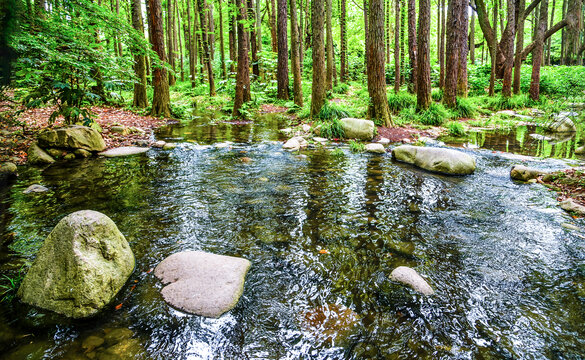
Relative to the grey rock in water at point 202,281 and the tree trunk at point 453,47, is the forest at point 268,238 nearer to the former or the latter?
the grey rock in water at point 202,281

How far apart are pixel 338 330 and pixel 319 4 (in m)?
10.4

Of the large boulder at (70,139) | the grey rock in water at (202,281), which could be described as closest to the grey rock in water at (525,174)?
the grey rock in water at (202,281)

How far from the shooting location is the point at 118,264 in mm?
2596

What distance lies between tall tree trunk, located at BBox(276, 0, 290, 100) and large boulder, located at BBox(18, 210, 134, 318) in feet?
44.6

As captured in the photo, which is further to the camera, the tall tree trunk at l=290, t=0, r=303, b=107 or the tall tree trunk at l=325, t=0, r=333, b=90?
the tall tree trunk at l=325, t=0, r=333, b=90

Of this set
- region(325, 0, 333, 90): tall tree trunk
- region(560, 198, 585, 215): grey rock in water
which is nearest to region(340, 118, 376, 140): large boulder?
region(560, 198, 585, 215): grey rock in water

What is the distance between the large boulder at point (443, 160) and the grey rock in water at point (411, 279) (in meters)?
3.84

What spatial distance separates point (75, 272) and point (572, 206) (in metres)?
5.92

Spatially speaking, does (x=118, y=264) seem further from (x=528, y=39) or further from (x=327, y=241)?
(x=528, y=39)

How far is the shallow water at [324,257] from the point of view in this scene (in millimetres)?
2049

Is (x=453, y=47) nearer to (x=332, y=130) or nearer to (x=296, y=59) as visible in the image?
(x=296, y=59)

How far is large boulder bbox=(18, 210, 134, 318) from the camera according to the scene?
223 cm

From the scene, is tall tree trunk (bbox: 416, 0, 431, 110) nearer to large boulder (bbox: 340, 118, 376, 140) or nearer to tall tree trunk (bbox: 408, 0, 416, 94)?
tall tree trunk (bbox: 408, 0, 416, 94)

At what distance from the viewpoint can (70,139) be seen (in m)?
6.43
